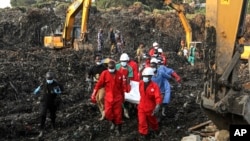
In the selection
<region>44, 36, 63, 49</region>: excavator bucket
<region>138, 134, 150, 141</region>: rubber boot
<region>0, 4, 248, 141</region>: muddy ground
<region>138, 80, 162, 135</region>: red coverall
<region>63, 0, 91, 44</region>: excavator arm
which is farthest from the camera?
<region>44, 36, 63, 49</region>: excavator bucket

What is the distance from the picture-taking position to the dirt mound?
1121 cm

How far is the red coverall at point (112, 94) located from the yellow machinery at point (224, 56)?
311cm

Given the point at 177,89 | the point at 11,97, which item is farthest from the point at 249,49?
the point at 11,97

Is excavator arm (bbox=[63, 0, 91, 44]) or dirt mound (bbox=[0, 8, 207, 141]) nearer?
dirt mound (bbox=[0, 8, 207, 141])

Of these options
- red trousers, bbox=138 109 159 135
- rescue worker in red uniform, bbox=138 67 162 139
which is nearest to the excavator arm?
rescue worker in red uniform, bbox=138 67 162 139

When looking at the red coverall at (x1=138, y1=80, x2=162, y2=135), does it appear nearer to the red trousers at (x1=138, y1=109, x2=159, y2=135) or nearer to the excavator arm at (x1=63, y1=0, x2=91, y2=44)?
the red trousers at (x1=138, y1=109, x2=159, y2=135)

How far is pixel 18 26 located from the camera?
38500 mm

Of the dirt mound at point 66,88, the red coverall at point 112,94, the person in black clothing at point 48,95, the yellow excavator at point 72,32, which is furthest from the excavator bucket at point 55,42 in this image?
the red coverall at point 112,94

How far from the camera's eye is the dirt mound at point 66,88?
36.8 ft

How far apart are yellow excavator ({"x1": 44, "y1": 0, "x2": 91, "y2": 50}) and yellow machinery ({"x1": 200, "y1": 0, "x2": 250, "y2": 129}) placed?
1735 centimetres

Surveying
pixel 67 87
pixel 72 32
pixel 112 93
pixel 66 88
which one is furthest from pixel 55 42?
pixel 112 93

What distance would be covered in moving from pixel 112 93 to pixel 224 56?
3500 mm

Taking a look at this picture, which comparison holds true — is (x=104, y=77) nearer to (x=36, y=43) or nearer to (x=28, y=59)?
(x=28, y=59)

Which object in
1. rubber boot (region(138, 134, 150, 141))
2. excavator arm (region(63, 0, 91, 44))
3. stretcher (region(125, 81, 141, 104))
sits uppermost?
excavator arm (region(63, 0, 91, 44))
